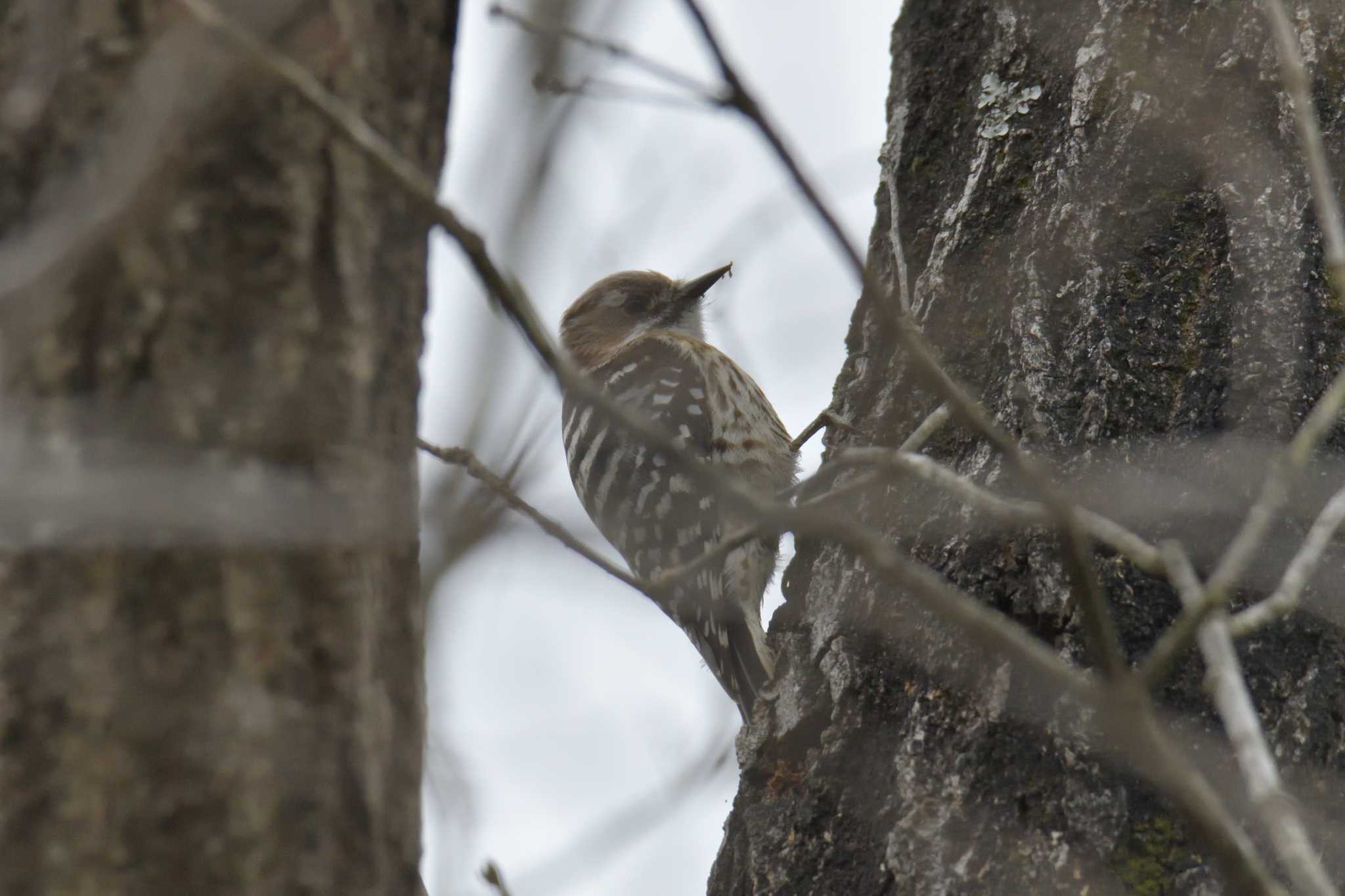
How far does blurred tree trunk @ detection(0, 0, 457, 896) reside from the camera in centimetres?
137

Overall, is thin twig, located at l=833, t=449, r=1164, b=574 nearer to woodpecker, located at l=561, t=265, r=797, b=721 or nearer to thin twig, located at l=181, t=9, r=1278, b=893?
thin twig, located at l=181, t=9, r=1278, b=893

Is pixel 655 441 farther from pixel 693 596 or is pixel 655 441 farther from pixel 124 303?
pixel 693 596

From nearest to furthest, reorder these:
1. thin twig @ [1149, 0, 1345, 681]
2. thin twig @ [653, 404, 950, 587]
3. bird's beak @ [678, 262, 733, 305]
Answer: thin twig @ [1149, 0, 1345, 681], thin twig @ [653, 404, 950, 587], bird's beak @ [678, 262, 733, 305]

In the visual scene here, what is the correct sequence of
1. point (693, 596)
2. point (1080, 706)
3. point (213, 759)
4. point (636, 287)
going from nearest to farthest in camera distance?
point (213, 759)
point (1080, 706)
point (693, 596)
point (636, 287)

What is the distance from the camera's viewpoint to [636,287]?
21.2ft

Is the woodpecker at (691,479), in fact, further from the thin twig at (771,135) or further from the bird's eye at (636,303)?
the thin twig at (771,135)

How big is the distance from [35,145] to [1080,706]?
5.93 feet

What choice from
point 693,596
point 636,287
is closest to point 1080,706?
point 693,596

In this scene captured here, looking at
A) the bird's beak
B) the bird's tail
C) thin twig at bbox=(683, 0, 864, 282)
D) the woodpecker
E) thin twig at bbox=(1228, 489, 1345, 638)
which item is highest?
the bird's beak

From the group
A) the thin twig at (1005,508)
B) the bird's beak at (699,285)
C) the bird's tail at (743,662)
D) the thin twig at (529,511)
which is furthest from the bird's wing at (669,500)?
the thin twig at (1005,508)

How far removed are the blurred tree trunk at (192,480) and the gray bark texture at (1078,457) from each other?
4.14 feet

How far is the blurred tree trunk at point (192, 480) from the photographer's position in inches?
54.1

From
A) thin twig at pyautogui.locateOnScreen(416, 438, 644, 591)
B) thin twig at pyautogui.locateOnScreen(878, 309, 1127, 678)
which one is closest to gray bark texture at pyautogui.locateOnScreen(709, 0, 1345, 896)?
thin twig at pyautogui.locateOnScreen(416, 438, 644, 591)

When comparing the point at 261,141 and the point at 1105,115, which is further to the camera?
the point at 1105,115
